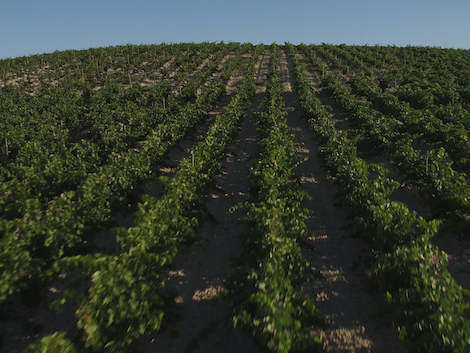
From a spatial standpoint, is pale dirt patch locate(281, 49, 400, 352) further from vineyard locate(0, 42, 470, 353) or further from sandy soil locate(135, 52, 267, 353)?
sandy soil locate(135, 52, 267, 353)

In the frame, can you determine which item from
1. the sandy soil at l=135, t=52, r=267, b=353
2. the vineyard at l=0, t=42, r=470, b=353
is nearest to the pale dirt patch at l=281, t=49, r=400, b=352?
the vineyard at l=0, t=42, r=470, b=353

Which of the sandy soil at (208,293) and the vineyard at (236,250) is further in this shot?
the sandy soil at (208,293)

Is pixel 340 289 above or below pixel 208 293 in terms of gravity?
above

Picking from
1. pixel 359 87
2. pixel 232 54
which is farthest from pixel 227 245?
pixel 232 54

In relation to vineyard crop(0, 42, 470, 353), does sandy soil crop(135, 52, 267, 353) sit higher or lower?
lower

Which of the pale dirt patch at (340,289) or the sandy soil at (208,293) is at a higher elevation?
the pale dirt patch at (340,289)

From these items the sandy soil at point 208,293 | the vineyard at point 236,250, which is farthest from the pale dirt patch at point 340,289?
the sandy soil at point 208,293

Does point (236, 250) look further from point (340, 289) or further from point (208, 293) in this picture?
point (340, 289)

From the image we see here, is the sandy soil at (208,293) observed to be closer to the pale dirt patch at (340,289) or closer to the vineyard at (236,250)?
the vineyard at (236,250)

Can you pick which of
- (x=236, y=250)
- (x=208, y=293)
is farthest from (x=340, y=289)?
(x=208, y=293)

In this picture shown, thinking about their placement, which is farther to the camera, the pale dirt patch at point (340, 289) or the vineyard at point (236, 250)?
the pale dirt patch at point (340, 289)

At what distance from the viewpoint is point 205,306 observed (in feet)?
22.9

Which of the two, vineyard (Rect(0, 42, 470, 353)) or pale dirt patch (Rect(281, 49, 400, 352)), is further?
pale dirt patch (Rect(281, 49, 400, 352))

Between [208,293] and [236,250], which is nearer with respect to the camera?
[208,293]
